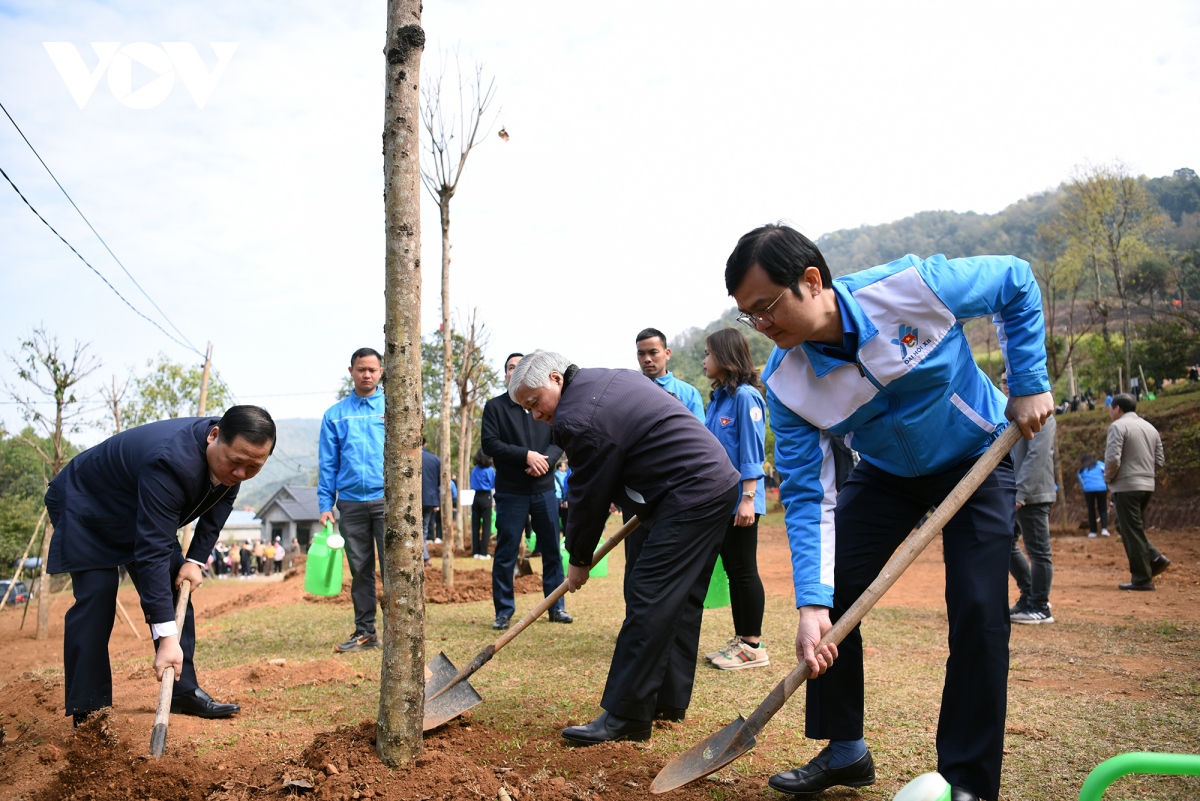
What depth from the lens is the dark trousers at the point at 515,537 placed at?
620 centimetres

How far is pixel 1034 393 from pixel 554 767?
7.04 ft

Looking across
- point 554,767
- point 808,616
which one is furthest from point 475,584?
point 808,616

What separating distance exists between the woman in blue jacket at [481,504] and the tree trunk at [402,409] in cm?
1038

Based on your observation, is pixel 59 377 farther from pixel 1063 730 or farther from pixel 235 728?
pixel 1063 730

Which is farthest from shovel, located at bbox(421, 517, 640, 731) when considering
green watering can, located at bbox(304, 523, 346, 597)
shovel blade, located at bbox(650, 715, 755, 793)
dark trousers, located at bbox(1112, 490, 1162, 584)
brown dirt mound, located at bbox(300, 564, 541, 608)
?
dark trousers, located at bbox(1112, 490, 1162, 584)

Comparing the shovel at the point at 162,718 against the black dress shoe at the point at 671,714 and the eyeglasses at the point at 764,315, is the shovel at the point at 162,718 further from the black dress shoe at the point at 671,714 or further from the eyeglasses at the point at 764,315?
the eyeglasses at the point at 764,315

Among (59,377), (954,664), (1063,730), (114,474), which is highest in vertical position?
(59,377)

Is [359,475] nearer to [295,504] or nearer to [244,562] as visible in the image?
[244,562]

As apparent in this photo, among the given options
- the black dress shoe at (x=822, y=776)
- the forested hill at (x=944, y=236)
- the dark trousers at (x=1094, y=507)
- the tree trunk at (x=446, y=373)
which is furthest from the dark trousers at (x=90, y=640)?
the forested hill at (x=944, y=236)

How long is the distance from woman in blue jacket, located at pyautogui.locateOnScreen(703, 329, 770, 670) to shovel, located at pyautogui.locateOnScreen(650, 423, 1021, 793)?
2.05 metres

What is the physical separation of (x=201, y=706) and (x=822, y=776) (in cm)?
314

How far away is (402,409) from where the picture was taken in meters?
2.77

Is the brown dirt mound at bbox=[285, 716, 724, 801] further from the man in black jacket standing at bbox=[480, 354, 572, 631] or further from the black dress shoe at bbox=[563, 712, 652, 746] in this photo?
the man in black jacket standing at bbox=[480, 354, 572, 631]

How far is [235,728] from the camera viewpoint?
3766 mm
